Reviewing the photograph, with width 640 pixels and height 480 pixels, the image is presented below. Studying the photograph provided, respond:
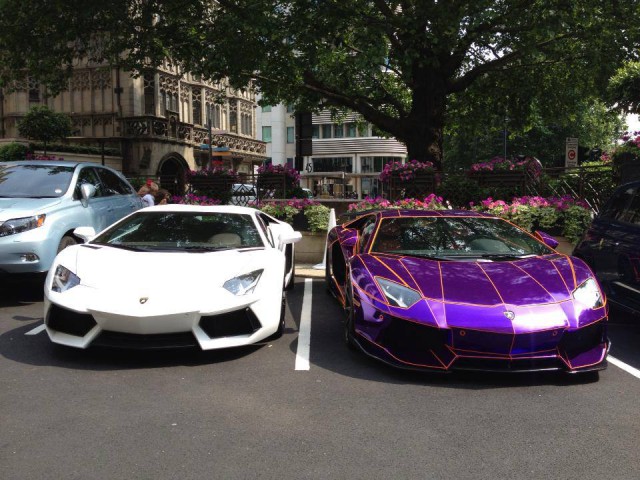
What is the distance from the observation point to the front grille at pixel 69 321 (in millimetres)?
4418

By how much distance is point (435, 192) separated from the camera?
1231cm

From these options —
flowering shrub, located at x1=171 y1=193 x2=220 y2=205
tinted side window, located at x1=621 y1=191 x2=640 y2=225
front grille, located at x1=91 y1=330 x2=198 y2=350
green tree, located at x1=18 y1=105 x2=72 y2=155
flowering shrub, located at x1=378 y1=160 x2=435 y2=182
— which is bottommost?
front grille, located at x1=91 y1=330 x2=198 y2=350

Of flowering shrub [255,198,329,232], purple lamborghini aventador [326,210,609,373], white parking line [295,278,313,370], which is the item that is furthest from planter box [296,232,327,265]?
purple lamborghini aventador [326,210,609,373]

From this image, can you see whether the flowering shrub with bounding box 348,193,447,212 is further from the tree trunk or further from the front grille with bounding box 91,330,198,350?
the front grille with bounding box 91,330,198,350

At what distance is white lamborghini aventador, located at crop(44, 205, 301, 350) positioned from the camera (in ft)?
14.2

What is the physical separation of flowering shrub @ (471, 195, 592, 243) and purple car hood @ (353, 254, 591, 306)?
18.2ft

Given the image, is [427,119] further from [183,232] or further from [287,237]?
[183,232]

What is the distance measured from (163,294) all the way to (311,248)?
671cm

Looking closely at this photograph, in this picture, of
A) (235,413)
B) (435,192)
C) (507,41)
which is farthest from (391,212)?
(507,41)

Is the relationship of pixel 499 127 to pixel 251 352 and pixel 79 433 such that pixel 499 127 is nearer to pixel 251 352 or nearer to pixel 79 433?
pixel 251 352

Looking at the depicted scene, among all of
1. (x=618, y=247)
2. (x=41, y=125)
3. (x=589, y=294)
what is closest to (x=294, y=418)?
(x=589, y=294)

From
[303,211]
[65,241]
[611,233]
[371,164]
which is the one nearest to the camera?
[611,233]

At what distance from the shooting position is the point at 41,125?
29.3m

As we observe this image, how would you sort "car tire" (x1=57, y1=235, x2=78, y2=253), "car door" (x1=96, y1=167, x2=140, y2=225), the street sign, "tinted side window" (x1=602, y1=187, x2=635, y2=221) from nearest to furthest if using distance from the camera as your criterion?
"tinted side window" (x1=602, y1=187, x2=635, y2=221)
"car tire" (x1=57, y1=235, x2=78, y2=253)
"car door" (x1=96, y1=167, x2=140, y2=225)
the street sign
